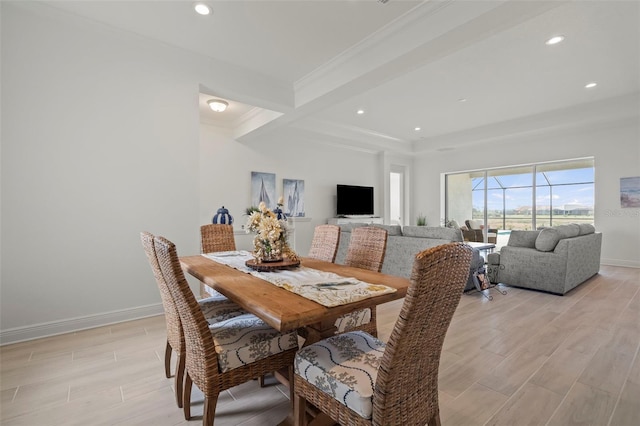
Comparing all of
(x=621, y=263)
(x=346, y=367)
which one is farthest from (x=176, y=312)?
(x=621, y=263)

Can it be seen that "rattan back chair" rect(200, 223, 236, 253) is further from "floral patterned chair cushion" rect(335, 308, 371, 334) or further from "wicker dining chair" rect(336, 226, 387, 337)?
"floral patterned chair cushion" rect(335, 308, 371, 334)

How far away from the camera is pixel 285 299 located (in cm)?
131

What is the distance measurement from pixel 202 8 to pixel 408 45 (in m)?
1.87

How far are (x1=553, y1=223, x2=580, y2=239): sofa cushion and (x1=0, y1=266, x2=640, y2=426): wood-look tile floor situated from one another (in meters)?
1.22

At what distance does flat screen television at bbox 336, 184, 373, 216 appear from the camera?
6.92 metres

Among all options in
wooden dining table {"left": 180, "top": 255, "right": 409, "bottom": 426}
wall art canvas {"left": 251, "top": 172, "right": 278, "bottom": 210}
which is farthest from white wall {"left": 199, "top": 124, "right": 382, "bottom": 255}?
wooden dining table {"left": 180, "top": 255, "right": 409, "bottom": 426}

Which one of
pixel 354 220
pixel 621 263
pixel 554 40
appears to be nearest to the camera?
pixel 554 40

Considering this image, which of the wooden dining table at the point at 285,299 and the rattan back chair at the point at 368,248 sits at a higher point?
the rattan back chair at the point at 368,248

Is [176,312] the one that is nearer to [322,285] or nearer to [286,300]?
[286,300]

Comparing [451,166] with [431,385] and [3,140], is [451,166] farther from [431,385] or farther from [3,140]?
[3,140]

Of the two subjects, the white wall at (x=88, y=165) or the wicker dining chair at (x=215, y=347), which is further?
the white wall at (x=88, y=165)

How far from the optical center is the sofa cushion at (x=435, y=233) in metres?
3.71

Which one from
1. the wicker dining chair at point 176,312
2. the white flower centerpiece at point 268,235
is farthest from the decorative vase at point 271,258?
the wicker dining chair at point 176,312

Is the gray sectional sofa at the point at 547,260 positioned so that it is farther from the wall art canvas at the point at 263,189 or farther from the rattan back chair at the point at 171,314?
the rattan back chair at the point at 171,314
